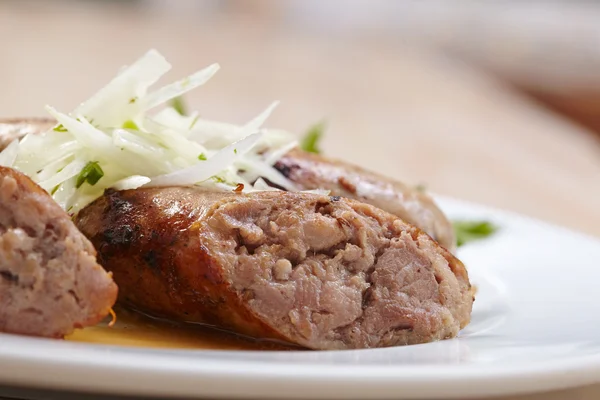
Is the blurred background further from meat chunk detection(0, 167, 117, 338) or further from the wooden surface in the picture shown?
meat chunk detection(0, 167, 117, 338)

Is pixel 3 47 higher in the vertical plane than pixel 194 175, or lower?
higher

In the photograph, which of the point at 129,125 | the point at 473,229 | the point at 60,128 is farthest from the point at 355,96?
the point at 60,128

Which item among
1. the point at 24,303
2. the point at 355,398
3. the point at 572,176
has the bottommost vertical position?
the point at 24,303

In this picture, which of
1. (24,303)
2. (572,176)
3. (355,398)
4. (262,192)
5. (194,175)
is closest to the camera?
(355,398)

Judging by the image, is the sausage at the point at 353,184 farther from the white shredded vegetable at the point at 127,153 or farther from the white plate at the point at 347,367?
the white plate at the point at 347,367

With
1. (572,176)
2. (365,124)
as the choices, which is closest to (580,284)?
(572,176)

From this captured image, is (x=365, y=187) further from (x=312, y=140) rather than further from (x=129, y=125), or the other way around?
(x=312, y=140)

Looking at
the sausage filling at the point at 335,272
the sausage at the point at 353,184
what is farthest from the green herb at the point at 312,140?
the sausage filling at the point at 335,272

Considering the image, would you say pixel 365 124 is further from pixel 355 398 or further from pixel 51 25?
pixel 355 398
